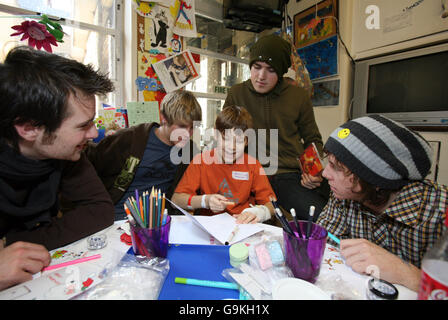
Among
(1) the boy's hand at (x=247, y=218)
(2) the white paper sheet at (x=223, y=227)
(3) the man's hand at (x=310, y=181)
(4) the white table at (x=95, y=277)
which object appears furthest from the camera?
(3) the man's hand at (x=310, y=181)

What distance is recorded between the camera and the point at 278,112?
1602mm

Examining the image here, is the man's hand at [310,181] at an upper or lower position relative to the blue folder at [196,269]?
upper

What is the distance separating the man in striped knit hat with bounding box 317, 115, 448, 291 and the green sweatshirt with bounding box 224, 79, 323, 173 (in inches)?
33.0

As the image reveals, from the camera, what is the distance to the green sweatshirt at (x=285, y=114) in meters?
1.59

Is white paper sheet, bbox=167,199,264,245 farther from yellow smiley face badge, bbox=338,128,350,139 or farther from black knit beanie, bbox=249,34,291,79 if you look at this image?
black knit beanie, bbox=249,34,291,79

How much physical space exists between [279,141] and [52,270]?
1349 millimetres

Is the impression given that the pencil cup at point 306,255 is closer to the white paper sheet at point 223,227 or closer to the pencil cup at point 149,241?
the white paper sheet at point 223,227

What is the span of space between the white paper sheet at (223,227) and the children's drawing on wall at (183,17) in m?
1.79

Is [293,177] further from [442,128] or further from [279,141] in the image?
[442,128]

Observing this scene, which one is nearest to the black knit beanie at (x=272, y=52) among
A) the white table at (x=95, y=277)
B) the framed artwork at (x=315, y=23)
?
the framed artwork at (x=315, y=23)

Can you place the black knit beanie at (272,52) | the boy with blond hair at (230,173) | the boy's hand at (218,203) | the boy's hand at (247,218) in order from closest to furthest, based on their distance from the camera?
the boy's hand at (247,218), the boy's hand at (218,203), the boy with blond hair at (230,173), the black knit beanie at (272,52)

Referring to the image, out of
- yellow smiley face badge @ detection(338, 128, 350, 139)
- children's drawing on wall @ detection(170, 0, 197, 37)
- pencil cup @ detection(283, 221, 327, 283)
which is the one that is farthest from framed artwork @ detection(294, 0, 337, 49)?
pencil cup @ detection(283, 221, 327, 283)

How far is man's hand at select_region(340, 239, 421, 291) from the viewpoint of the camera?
50 centimetres
